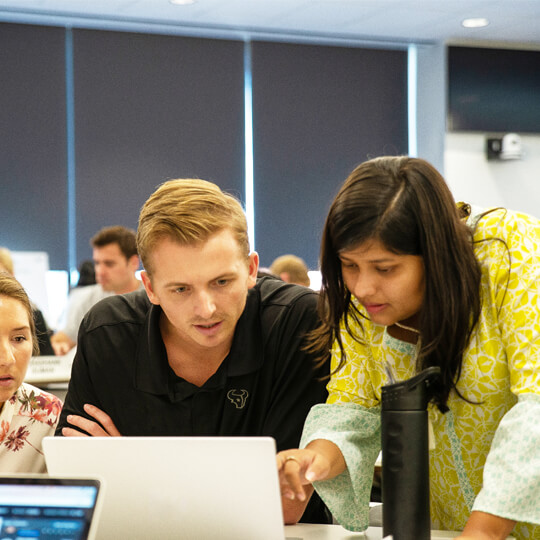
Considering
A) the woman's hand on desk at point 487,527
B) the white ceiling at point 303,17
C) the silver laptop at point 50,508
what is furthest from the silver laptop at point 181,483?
the white ceiling at point 303,17

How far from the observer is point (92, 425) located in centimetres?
173

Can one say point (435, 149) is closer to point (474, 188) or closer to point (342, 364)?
point (474, 188)

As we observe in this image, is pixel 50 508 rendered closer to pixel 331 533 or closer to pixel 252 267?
pixel 331 533

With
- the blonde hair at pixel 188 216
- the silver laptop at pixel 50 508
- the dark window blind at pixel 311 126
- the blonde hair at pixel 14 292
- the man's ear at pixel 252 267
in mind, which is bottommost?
the silver laptop at pixel 50 508

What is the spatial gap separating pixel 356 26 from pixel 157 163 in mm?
2006

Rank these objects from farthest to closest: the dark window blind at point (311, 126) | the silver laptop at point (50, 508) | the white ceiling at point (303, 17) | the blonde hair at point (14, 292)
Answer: the dark window blind at point (311, 126) → the white ceiling at point (303, 17) → the blonde hair at point (14, 292) → the silver laptop at point (50, 508)

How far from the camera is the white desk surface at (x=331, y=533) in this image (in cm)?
143

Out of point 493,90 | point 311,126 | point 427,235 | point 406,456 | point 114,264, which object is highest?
point 493,90

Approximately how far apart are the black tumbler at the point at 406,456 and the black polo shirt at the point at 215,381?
0.53 metres

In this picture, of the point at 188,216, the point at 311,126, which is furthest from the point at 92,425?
the point at 311,126

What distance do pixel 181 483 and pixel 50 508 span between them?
0.18 metres

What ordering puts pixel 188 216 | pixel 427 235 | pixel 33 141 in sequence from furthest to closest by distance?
pixel 33 141, pixel 188 216, pixel 427 235

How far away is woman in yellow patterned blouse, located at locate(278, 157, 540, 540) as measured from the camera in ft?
4.18

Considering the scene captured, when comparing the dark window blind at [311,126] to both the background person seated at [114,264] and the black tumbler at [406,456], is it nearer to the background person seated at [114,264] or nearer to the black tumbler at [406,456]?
the background person seated at [114,264]
